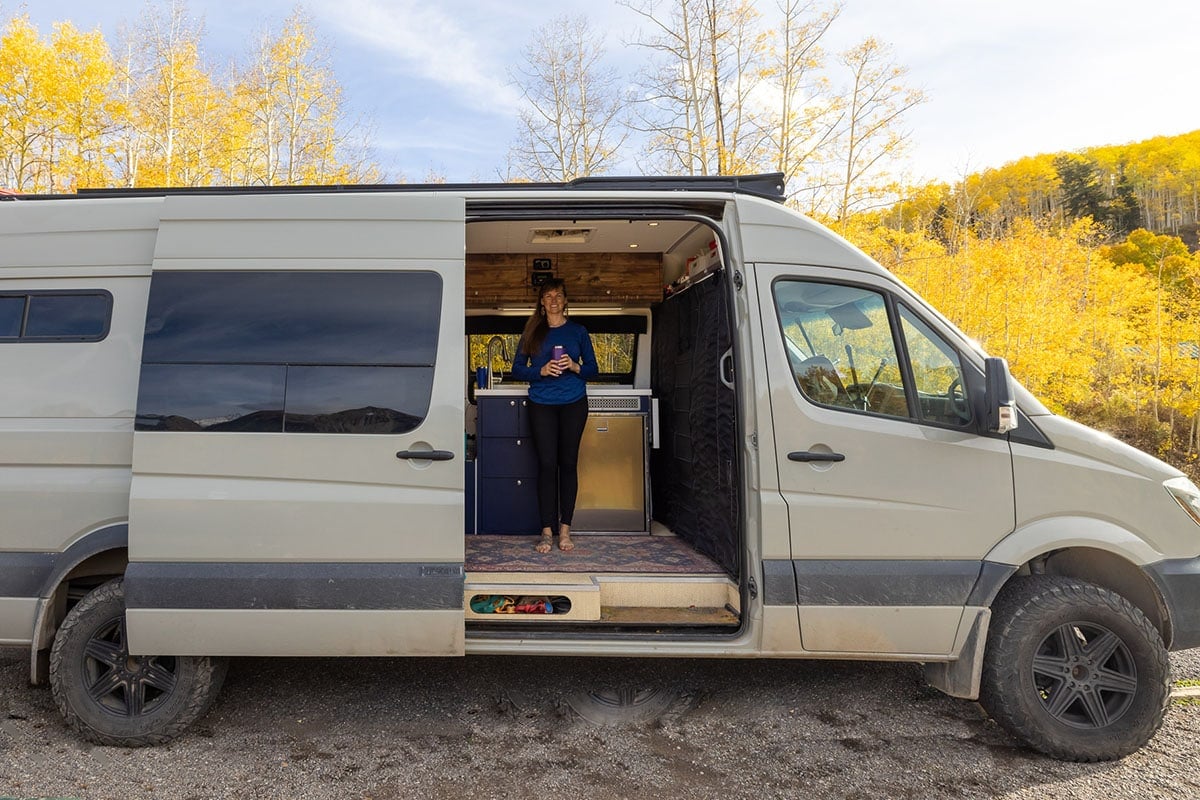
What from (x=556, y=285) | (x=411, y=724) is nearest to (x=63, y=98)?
(x=556, y=285)

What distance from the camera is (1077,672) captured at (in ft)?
10.8

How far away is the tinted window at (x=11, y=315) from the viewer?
3.39 m

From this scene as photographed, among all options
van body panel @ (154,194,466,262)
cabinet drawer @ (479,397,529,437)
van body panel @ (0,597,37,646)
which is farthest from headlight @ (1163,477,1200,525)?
van body panel @ (0,597,37,646)

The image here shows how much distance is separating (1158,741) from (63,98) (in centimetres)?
2943

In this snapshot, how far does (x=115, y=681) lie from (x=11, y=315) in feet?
5.76

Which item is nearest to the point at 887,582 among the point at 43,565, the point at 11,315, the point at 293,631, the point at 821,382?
the point at 821,382

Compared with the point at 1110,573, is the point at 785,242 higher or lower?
higher

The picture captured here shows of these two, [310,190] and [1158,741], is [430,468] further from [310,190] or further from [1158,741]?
[1158,741]

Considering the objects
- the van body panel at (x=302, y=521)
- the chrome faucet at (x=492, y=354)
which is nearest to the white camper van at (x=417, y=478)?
the van body panel at (x=302, y=521)

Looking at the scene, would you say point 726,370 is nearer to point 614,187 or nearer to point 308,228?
point 614,187

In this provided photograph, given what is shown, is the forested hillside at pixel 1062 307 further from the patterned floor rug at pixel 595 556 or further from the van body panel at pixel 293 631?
the van body panel at pixel 293 631

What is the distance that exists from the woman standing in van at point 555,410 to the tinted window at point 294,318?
148 cm

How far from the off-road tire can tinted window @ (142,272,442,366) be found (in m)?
1.18

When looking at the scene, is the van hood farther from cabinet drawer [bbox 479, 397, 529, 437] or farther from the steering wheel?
cabinet drawer [bbox 479, 397, 529, 437]
